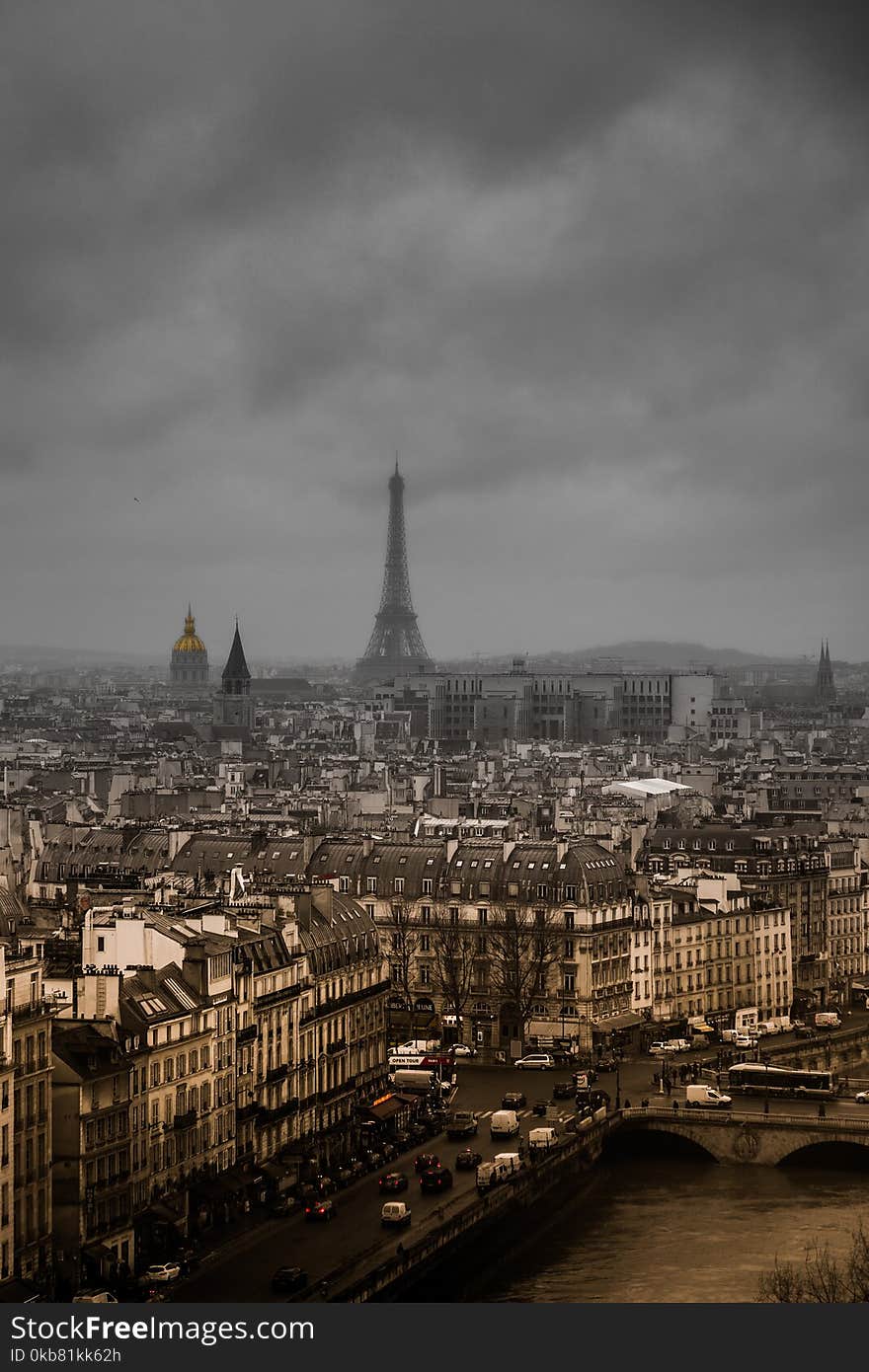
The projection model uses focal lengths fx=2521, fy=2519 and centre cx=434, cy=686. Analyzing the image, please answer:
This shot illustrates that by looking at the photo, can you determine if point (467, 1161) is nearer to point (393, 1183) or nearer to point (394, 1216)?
point (393, 1183)

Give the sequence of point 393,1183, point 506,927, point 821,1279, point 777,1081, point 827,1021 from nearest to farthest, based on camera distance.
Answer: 1. point 821,1279
2. point 393,1183
3. point 777,1081
4. point 506,927
5. point 827,1021

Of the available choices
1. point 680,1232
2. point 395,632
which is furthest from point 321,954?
point 395,632

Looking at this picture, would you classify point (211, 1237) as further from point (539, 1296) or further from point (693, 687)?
point (693, 687)

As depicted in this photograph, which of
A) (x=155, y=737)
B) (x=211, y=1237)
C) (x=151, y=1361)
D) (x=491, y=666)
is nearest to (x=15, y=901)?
(x=211, y=1237)

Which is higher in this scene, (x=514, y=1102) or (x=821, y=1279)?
(x=514, y=1102)

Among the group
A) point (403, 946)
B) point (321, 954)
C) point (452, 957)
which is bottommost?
point (452, 957)

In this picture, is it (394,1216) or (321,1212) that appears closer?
(394,1216)

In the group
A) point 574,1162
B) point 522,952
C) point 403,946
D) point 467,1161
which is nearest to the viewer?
point 467,1161
